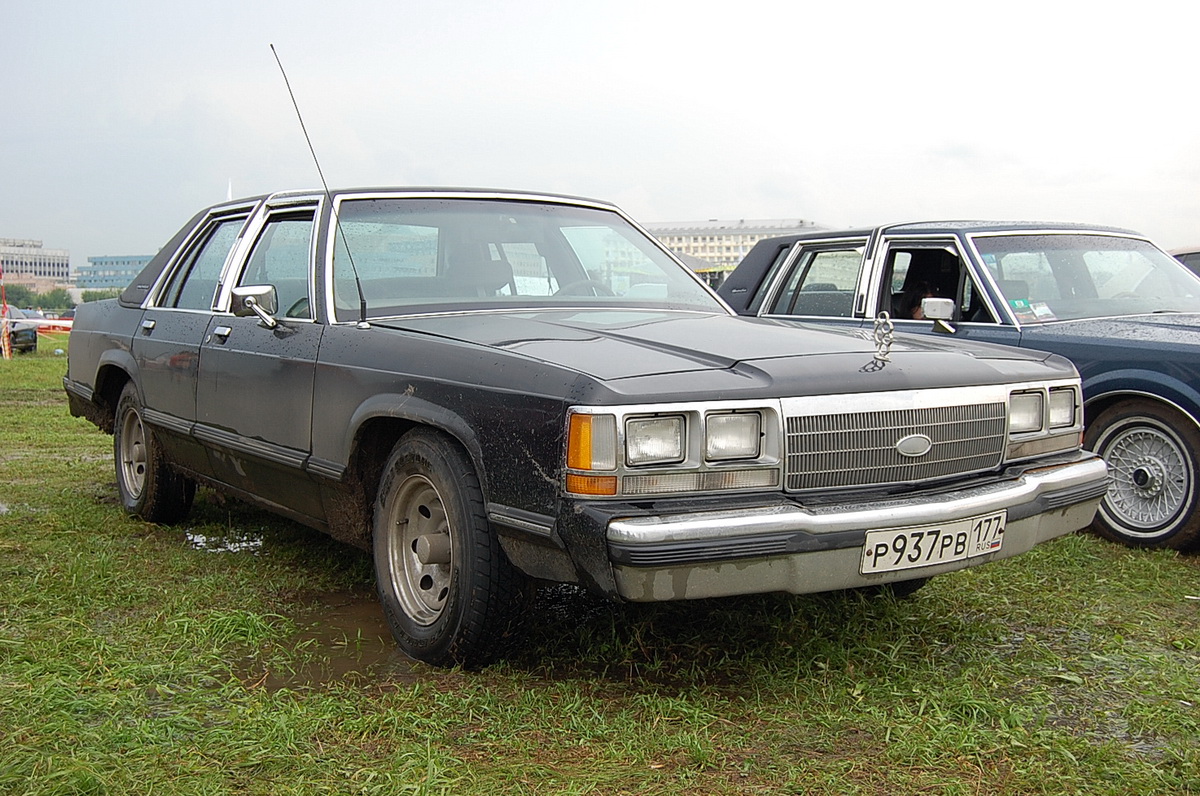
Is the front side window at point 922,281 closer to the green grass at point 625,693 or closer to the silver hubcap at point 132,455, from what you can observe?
the green grass at point 625,693

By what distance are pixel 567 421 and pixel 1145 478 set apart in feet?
11.9

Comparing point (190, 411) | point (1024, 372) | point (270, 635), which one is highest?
point (1024, 372)

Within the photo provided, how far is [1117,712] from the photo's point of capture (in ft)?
10.6

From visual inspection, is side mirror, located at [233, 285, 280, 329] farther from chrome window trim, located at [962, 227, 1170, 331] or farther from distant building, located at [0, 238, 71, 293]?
distant building, located at [0, 238, 71, 293]

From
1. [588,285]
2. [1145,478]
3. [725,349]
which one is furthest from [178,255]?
[1145,478]

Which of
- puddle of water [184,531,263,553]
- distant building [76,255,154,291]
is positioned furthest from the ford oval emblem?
distant building [76,255,154,291]

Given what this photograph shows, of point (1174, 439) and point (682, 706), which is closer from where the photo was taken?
point (682, 706)

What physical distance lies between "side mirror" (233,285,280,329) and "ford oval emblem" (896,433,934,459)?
2448 mm

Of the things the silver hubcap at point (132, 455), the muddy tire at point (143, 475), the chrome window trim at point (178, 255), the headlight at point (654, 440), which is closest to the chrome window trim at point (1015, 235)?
the headlight at point (654, 440)

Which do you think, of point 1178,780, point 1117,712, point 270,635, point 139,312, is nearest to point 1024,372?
point 1117,712

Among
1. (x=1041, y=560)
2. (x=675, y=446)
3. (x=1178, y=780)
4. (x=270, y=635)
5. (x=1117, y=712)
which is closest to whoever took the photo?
(x=1178, y=780)

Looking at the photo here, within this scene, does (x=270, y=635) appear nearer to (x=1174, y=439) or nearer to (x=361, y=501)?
(x=361, y=501)

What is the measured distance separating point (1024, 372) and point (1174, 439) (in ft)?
6.65

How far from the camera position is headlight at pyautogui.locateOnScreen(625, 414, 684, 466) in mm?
2965
